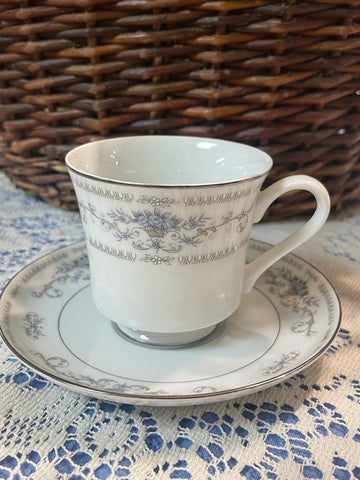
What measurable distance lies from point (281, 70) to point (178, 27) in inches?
4.9

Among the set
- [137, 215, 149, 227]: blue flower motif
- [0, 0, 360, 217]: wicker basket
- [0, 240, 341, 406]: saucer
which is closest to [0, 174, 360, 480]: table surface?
[0, 240, 341, 406]: saucer

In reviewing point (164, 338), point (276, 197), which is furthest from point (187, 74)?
point (164, 338)

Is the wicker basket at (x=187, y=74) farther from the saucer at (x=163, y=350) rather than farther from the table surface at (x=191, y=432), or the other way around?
the table surface at (x=191, y=432)

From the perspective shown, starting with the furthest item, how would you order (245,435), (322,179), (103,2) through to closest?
(322,179) → (103,2) → (245,435)

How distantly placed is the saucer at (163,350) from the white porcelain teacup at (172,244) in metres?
0.02

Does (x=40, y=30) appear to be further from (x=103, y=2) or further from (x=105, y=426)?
(x=105, y=426)

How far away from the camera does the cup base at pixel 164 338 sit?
41 centimetres

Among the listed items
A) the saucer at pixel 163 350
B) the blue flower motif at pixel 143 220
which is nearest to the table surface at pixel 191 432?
the saucer at pixel 163 350

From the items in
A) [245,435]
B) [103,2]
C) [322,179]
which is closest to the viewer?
[245,435]

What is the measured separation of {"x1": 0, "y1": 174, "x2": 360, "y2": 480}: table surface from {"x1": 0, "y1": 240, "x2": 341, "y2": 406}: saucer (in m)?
0.02

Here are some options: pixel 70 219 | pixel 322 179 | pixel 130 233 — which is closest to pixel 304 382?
pixel 130 233

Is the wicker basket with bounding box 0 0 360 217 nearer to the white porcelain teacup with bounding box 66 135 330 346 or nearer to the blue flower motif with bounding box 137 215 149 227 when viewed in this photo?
the white porcelain teacup with bounding box 66 135 330 346

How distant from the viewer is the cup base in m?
0.41

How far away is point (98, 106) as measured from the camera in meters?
0.55
